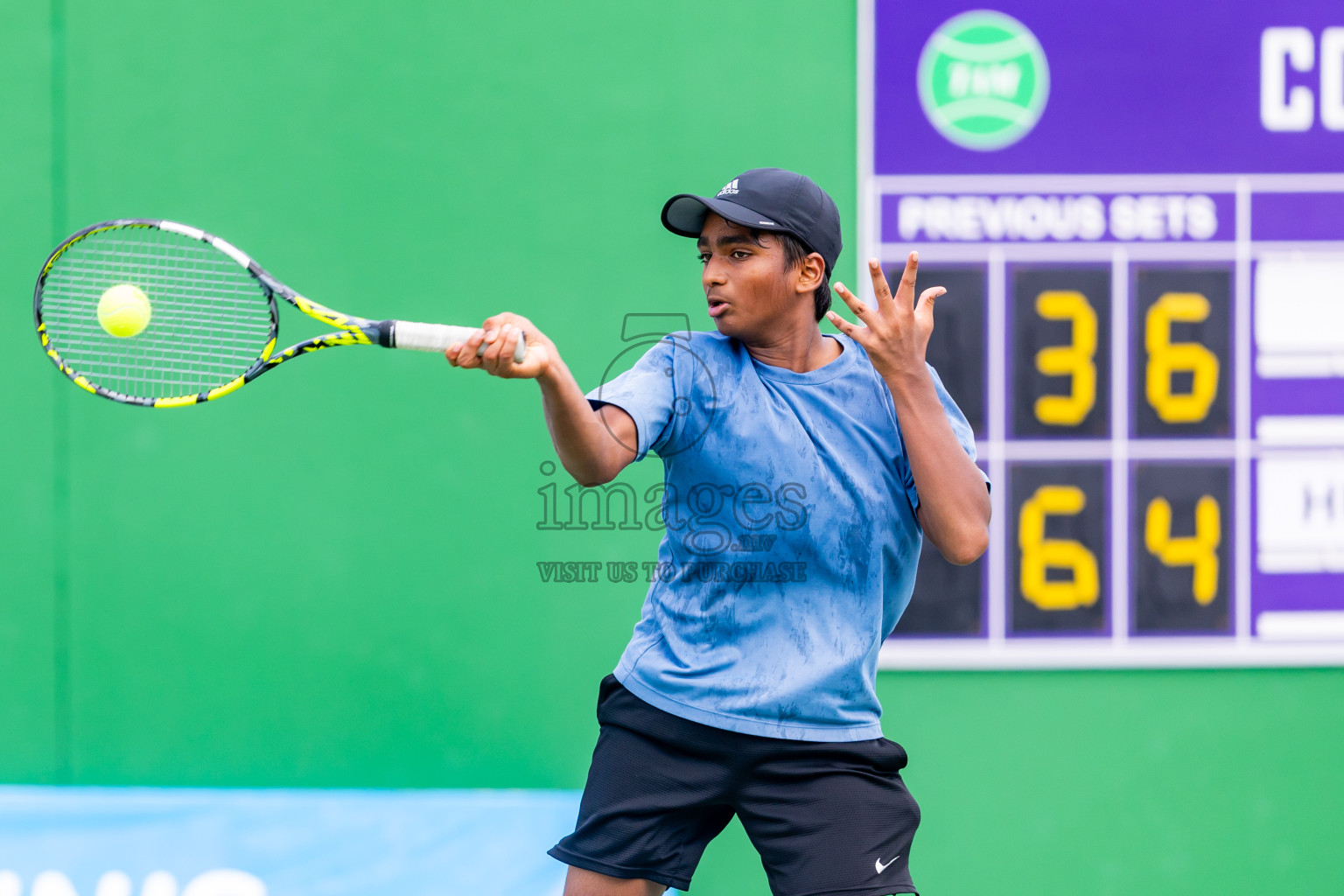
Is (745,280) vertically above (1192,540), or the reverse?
(745,280)

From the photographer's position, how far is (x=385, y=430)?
3.20 meters

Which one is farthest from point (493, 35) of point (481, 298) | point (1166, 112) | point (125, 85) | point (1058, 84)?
point (1166, 112)

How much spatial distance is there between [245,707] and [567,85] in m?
2.04

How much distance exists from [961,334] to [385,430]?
1685 mm

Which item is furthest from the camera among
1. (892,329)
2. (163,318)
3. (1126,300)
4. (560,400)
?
(1126,300)

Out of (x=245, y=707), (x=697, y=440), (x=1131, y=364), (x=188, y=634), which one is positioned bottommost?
(x=245, y=707)

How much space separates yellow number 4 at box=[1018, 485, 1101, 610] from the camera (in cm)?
315

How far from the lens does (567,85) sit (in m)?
3.17

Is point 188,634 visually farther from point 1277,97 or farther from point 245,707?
point 1277,97

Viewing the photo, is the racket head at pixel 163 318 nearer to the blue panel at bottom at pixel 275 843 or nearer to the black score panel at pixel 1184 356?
the blue panel at bottom at pixel 275 843

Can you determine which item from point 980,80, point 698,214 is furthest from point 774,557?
point 980,80

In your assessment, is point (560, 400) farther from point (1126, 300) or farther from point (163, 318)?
point (1126, 300)

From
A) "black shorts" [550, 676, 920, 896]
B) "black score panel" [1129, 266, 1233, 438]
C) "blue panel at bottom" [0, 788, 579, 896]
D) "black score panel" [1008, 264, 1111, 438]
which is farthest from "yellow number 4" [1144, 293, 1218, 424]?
"blue panel at bottom" [0, 788, 579, 896]

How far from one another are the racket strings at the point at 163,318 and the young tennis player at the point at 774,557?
123 centimetres
